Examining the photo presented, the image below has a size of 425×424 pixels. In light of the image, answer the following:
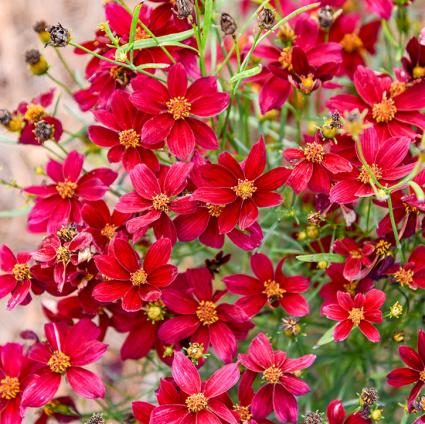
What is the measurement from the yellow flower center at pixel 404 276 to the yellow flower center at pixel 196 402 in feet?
0.83

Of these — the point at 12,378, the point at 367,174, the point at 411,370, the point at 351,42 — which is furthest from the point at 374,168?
the point at 12,378

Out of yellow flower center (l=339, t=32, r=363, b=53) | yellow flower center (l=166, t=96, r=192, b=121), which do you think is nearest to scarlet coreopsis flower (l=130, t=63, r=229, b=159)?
yellow flower center (l=166, t=96, r=192, b=121)

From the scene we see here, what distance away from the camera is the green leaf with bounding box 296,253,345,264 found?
2.38 feet

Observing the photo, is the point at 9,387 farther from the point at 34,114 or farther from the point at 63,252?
the point at 34,114

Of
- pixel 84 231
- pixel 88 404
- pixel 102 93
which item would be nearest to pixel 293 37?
pixel 102 93

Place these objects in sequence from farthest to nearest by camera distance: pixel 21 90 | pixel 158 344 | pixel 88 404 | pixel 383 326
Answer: pixel 21 90 < pixel 88 404 < pixel 383 326 < pixel 158 344

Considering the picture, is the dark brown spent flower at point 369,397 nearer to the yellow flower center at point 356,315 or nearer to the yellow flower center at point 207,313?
the yellow flower center at point 356,315

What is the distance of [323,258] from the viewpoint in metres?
0.75

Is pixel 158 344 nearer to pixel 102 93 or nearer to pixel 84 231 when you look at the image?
pixel 84 231

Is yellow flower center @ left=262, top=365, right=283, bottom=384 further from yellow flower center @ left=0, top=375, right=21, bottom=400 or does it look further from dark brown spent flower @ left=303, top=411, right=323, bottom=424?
yellow flower center @ left=0, top=375, right=21, bottom=400

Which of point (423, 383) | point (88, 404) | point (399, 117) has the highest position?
point (399, 117)

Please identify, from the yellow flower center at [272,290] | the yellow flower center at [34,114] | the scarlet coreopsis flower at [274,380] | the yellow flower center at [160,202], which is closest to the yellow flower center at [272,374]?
the scarlet coreopsis flower at [274,380]

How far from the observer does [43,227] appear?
84cm

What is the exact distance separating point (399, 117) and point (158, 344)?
15.9 inches
